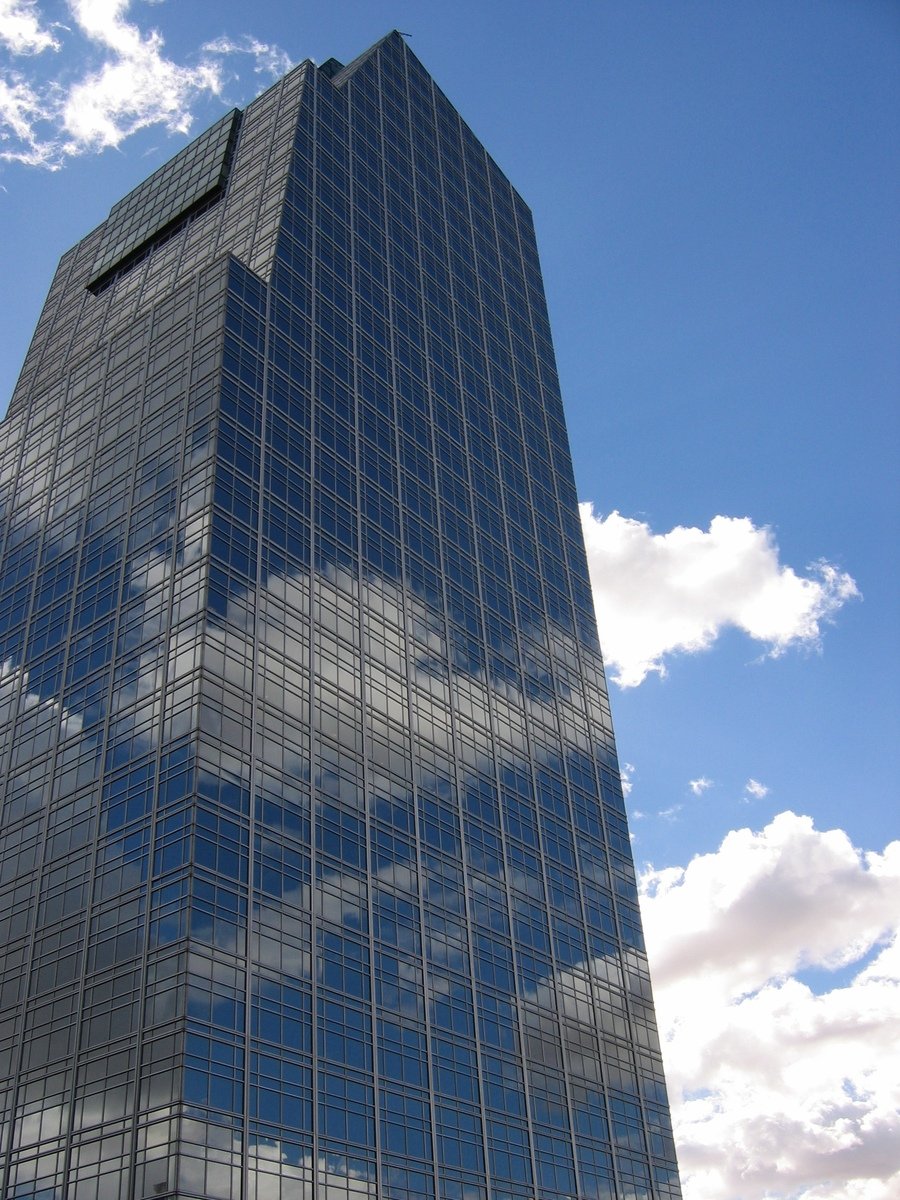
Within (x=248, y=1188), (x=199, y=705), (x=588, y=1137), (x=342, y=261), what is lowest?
(x=248, y=1188)

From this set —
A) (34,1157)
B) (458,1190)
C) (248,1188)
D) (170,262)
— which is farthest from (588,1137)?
Answer: (170,262)

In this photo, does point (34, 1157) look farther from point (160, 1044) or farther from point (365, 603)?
point (365, 603)

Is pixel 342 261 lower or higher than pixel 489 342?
lower

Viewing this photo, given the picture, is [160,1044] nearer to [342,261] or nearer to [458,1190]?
[458,1190]

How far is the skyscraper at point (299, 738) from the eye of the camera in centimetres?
5888

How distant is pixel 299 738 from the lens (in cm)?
7075

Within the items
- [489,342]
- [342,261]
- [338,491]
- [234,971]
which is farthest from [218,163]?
[234,971]

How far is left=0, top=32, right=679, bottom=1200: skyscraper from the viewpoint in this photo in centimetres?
5888

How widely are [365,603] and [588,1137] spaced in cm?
3863

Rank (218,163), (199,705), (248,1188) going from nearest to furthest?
(248,1188)
(199,705)
(218,163)

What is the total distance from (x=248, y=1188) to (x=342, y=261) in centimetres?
7299

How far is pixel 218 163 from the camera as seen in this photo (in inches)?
4345

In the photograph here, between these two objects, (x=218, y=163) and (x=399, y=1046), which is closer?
(x=399, y=1046)

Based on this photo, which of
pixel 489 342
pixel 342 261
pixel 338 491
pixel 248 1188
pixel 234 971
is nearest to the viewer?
pixel 248 1188
